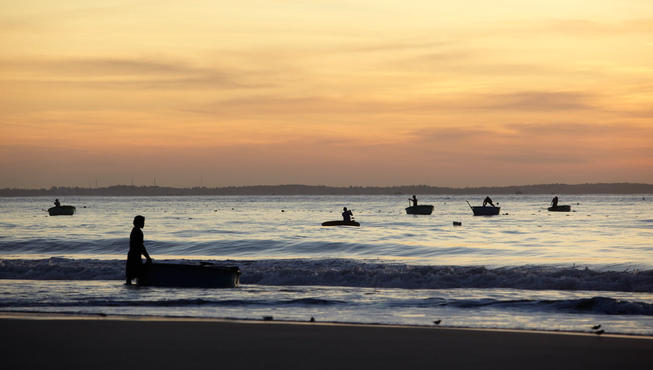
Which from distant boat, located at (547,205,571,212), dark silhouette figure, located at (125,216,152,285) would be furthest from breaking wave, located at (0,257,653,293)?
distant boat, located at (547,205,571,212)

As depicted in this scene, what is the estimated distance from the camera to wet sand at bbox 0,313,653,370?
1040 centimetres

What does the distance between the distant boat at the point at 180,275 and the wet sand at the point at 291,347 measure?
24.4 ft

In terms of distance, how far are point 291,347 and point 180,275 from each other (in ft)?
36.3

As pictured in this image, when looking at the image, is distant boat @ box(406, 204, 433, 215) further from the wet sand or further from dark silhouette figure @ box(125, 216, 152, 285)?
the wet sand

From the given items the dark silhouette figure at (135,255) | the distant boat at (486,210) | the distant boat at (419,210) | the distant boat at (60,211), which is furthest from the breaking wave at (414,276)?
the distant boat at (60,211)

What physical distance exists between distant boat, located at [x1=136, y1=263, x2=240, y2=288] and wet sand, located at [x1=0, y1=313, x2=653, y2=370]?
24.4ft

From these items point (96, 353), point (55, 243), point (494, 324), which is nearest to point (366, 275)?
point (494, 324)

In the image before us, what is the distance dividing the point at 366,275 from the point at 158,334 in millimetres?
13977

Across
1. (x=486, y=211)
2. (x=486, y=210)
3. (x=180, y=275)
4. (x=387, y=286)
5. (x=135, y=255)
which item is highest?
(x=135, y=255)

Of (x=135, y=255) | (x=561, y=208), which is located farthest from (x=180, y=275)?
(x=561, y=208)

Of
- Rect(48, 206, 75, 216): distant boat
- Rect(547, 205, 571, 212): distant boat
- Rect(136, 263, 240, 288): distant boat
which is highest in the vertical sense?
Rect(547, 205, 571, 212): distant boat

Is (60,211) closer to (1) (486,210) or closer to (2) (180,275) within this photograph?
(1) (486,210)

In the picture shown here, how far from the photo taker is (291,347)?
38.1ft

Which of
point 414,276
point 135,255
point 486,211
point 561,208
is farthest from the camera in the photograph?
point 561,208
